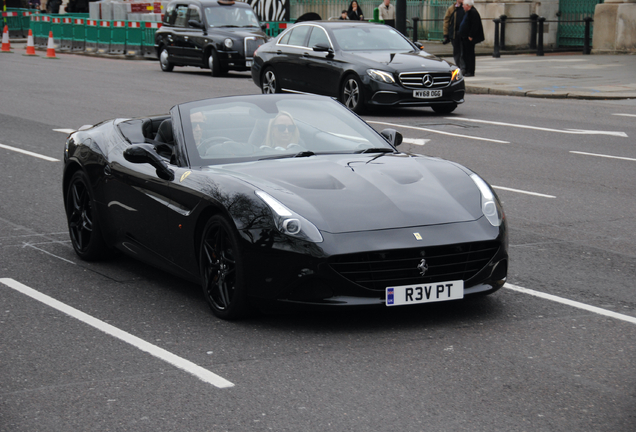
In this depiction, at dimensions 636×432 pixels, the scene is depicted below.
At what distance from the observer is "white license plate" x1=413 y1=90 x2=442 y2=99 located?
17.0 metres

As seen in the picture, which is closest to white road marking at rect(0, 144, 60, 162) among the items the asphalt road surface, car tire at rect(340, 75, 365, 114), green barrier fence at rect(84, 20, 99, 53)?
the asphalt road surface

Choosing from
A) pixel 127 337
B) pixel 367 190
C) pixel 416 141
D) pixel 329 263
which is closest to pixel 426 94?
pixel 416 141

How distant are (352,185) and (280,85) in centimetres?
1433

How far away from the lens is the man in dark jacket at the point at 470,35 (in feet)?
78.6

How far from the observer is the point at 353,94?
17594 mm

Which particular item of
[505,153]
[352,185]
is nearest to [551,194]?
[505,153]

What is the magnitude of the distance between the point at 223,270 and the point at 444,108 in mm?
12546

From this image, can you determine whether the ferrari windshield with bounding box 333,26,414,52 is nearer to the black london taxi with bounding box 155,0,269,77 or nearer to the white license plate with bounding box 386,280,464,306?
the black london taxi with bounding box 155,0,269,77

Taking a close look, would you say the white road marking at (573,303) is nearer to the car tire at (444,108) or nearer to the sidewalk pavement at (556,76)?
the car tire at (444,108)

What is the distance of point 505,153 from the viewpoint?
513 inches

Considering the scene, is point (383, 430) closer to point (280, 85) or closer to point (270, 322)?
point (270, 322)

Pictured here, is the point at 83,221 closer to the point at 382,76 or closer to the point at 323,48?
the point at 382,76

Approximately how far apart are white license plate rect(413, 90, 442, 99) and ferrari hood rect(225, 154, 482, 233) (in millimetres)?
10787

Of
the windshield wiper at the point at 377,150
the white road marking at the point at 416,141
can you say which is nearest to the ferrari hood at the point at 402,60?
the white road marking at the point at 416,141
